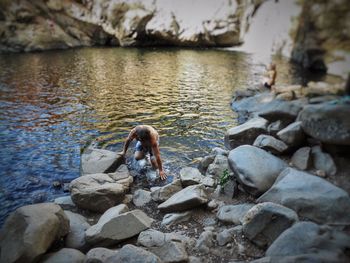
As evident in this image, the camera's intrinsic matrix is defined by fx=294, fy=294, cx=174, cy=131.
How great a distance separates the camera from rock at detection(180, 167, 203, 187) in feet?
26.2

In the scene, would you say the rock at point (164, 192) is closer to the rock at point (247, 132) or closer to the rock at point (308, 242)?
Result: the rock at point (247, 132)

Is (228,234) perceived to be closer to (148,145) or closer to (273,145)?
(273,145)

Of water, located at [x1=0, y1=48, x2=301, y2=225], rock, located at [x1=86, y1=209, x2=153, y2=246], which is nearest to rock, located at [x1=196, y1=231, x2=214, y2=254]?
rock, located at [x1=86, y1=209, x2=153, y2=246]

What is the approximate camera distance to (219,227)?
6160mm

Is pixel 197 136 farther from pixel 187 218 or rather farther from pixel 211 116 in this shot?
pixel 187 218

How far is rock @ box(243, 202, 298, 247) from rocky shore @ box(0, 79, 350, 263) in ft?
0.06

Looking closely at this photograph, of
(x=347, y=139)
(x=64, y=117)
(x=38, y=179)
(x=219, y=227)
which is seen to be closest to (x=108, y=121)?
(x=64, y=117)

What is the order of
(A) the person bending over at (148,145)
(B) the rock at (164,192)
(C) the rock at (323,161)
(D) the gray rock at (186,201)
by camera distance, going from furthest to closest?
(A) the person bending over at (148,145)
(B) the rock at (164,192)
(D) the gray rock at (186,201)
(C) the rock at (323,161)

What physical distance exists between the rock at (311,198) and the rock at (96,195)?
3.51 metres

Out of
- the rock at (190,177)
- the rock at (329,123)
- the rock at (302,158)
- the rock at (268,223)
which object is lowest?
the rock at (190,177)

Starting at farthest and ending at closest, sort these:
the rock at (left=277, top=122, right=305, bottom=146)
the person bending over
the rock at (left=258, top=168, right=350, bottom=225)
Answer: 1. the person bending over
2. the rock at (left=277, top=122, right=305, bottom=146)
3. the rock at (left=258, top=168, right=350, bottom=225)

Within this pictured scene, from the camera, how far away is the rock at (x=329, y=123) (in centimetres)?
599

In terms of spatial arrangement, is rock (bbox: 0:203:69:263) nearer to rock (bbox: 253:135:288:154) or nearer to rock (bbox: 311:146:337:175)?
rock (bbox: 253:135:288:154)

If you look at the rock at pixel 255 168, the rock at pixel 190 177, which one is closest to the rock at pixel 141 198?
the rock at pixel 190 177
